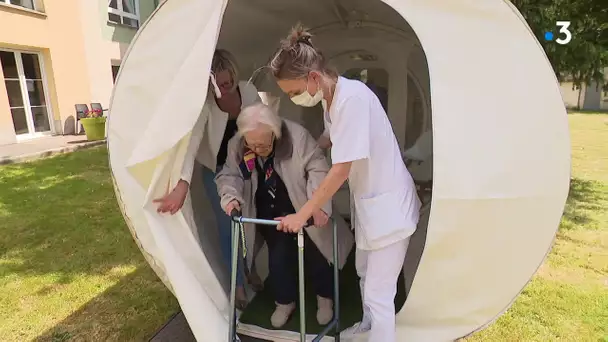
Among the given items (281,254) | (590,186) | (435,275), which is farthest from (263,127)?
(590,186)

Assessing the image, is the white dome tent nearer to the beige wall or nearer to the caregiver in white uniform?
the caregiver in white uniform

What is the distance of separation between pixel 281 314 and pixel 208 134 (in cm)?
129

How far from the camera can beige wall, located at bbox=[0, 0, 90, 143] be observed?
10.5m

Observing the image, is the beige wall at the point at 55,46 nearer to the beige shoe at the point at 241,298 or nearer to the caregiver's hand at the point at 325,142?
the beige shoe at the point at 241,298

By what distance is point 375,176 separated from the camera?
7.29 feet

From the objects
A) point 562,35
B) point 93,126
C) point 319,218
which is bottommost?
point 93,126

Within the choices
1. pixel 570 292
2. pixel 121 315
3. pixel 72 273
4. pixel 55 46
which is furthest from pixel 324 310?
pixel 55 46

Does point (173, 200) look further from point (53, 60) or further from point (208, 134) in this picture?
point (53, 60)

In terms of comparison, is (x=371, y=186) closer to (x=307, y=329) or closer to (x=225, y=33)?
(x=307, y=329)

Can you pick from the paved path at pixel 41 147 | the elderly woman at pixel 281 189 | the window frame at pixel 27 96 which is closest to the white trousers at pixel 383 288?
the elderly woman at pixel 281 189

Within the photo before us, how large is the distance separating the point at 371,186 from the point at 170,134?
1016 millimetres

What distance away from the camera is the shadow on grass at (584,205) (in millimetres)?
5340

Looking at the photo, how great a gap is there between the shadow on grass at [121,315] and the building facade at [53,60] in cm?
873

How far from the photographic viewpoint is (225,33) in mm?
3672
